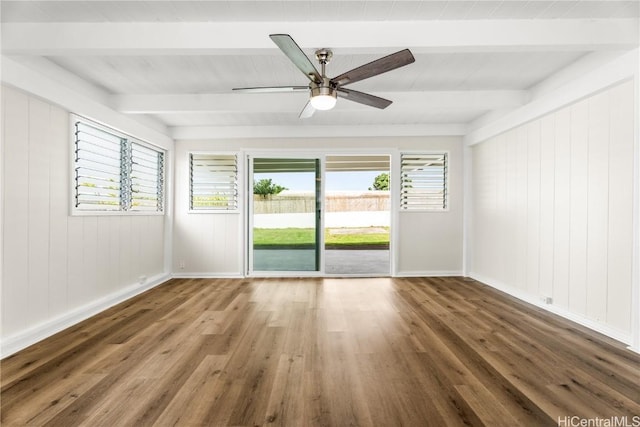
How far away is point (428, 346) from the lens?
2.52 meters

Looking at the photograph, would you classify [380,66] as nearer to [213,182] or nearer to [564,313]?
[564,313]

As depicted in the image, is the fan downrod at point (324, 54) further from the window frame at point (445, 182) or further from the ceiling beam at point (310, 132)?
the window frame at point (445, 182)

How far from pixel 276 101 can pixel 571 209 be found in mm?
3277

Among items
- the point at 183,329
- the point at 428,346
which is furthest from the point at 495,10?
the point at 183,329

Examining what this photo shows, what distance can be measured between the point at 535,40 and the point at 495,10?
38 cm

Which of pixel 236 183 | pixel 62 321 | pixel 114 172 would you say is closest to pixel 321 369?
pixel 62 321

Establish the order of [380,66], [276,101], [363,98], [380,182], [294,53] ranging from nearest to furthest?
[294,53]
[380,66]
[363,98]
[276,101]
[380,182]

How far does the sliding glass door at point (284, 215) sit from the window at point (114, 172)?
1.43 m

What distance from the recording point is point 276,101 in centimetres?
370

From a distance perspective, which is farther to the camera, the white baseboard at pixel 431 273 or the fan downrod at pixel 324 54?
the white baseboard at pixel 431 273

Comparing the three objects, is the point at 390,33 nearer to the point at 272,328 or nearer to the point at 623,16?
the point at 623,16

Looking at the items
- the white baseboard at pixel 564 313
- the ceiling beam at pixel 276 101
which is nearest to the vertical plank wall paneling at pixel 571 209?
the white baseboard at pixel 564 313

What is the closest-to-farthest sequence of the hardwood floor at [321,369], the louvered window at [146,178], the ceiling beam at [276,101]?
1. the hardwood floor at [321,369]
2. the ceiling beam at [276,101]
3. the louvered window at [146,178]

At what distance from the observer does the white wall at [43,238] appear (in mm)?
→ 2482
